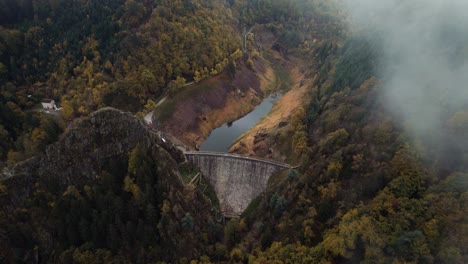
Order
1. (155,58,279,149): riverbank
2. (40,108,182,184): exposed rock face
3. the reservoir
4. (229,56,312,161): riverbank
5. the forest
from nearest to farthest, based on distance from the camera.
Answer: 1. the forest
2. (40,108,182,184): exposed rock face
3. (229,56,312,161): riverbank
4. the reservoir
5. (155,58,279,149): riverbank

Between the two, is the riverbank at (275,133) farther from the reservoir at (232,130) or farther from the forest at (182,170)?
the forest at (182,170)

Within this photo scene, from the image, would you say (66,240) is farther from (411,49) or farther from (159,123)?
(411,49)

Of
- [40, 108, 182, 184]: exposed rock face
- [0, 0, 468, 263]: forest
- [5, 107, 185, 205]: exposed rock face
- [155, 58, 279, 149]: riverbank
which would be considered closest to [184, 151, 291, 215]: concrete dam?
[0, 0, 468, 263]: forest

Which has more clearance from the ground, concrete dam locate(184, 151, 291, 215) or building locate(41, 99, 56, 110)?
building locate(41, 99, 56, 110)

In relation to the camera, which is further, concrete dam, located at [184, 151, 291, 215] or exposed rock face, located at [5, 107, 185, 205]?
concrete dam, located at [184, 151, 291, 215]

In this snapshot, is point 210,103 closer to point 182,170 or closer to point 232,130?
point 232,130

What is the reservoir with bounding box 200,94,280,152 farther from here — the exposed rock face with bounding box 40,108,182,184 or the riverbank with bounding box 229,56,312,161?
the exposed rock face with bounding box 40,108,182,184

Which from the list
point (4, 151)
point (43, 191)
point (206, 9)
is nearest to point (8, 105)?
point (4, 151)

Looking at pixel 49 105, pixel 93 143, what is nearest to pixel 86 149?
pixel 93 143
